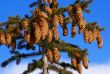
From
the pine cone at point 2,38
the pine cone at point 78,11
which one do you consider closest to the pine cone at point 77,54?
the pine cone at point 78,11

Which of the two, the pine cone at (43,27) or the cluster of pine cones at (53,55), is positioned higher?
the pine cone at (43,27)

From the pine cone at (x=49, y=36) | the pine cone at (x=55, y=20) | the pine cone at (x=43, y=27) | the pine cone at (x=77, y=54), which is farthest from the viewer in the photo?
the pine cone at (x=77, y=54)

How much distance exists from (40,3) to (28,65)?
120 inches

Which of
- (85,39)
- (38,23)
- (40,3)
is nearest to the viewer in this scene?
(38,23)

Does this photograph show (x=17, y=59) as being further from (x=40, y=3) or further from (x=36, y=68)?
(x=40, y=3)

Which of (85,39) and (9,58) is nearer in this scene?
(85,39)

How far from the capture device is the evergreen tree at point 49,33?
13.4 meters

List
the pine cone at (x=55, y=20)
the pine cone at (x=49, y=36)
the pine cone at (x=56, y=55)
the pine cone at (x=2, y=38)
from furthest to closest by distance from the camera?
the pine cone at (x=2, y=38)
the pine cone at (x=56, y=55)
the pine cone at (x=55, y=20)
the pine cone at (x=49, y=36)

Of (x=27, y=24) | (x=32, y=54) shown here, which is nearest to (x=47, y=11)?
(x=27, y=24)

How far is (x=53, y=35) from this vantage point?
13.6m

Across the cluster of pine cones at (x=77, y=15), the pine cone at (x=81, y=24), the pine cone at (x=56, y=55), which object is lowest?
the pine cone at (x=56, y=55)

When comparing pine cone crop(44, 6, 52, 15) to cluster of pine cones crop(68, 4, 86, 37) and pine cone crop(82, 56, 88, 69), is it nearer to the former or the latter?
cluster of pine cones crop(68, 4, 86, 37)

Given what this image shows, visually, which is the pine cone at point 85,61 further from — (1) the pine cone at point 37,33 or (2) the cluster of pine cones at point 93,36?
(1) the pine cone at point 37,33

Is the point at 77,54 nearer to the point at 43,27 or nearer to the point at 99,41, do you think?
the point at 99,41
